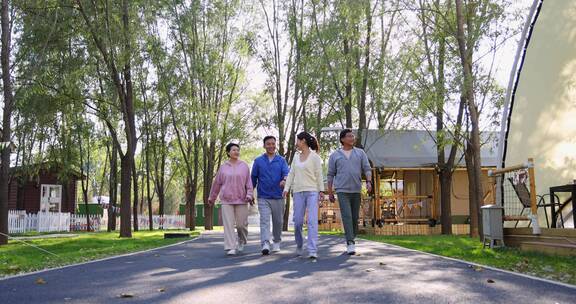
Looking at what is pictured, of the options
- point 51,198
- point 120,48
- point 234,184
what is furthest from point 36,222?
point 234,184

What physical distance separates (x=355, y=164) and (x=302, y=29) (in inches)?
739

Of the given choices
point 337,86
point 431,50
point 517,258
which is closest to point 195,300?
point 517,258

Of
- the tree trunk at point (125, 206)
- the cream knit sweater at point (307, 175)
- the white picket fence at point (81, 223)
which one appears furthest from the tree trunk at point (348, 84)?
the white picket fence at point (81, 223)

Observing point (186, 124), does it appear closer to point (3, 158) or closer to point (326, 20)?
point (326, 20)

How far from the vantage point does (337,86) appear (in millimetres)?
23406

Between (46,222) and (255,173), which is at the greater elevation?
(255,173)

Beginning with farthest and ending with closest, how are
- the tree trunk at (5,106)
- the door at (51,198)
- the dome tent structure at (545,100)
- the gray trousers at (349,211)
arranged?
the door at (51,198) < the tree trunk at (5,106) < the dome tent structure at (545,100) < the gray trousers at (349,211)

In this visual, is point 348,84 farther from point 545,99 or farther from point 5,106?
point 5,106

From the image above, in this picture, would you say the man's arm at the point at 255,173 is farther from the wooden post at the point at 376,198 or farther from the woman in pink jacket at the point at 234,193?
the wooden post at the point at 376,198

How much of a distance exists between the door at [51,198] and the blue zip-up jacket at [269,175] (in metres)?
29.3

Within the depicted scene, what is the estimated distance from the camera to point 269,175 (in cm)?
964

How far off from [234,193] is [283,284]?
166 inches

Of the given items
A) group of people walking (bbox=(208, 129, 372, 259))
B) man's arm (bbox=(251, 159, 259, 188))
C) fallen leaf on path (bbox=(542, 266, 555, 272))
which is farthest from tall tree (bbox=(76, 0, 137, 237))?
fallen leaf on path (bbox=(542, 266, 555, 272))

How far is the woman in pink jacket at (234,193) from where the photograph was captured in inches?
380
